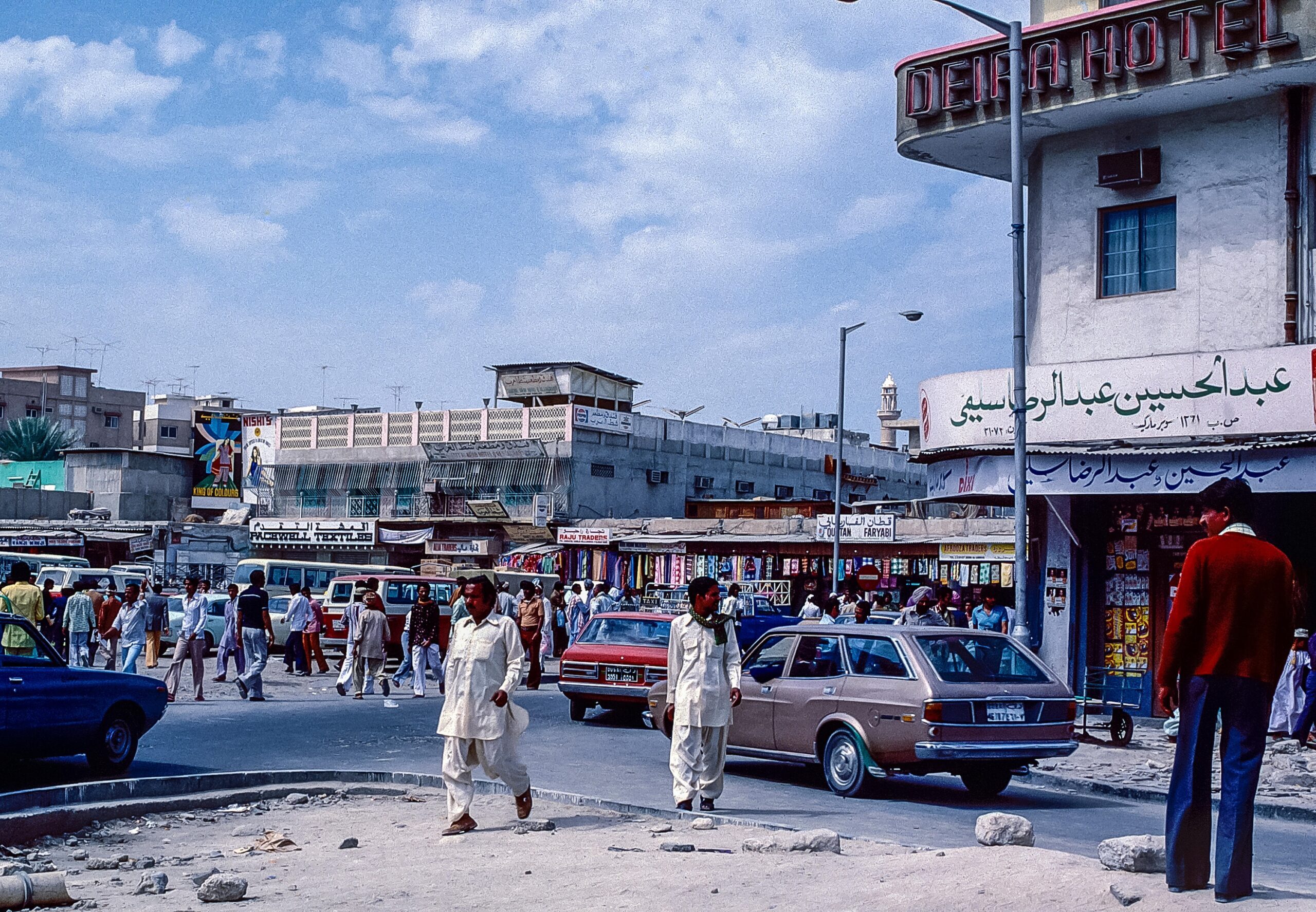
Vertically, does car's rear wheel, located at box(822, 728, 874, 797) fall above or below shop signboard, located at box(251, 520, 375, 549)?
below

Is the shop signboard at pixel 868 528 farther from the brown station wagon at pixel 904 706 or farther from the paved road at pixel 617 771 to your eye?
the brown station wagon at pixel 904 706

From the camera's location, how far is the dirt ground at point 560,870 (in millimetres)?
7043

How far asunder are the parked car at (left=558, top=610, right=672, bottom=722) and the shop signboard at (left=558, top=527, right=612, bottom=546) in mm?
26562

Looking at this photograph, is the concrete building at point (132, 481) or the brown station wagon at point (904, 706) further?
the concrete building at point (132, 481)

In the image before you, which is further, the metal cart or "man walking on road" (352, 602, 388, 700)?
"man walking on road" (352, 602, 388, 700)

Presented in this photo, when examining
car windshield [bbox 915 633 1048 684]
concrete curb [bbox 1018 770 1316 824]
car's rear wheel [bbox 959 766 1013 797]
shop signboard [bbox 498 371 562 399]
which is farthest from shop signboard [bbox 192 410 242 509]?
car windshield [bbox 915 633 1048 684]

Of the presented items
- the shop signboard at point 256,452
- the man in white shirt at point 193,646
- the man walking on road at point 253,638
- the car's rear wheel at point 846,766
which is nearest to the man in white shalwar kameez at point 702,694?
the car's rear wheel at point 846,766

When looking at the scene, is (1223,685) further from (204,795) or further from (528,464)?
(528,464)

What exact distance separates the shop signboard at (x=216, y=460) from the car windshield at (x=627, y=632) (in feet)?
175

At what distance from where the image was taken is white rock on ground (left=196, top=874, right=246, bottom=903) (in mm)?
7879

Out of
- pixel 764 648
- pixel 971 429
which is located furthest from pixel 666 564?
pixel 764 648

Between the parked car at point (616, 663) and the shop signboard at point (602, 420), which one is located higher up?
the shop signboard at point (602, 420)

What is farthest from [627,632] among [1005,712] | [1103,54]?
[1103,54]

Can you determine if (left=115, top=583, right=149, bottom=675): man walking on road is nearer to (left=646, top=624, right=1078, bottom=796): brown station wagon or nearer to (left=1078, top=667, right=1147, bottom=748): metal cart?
(left=646, top=624, right=1078, bottom=796): brown station wagon
